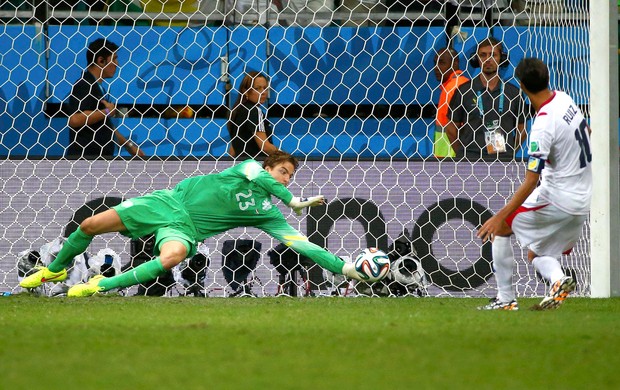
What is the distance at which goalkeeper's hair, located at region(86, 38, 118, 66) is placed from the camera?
8430 mm

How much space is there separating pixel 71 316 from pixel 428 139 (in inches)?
167

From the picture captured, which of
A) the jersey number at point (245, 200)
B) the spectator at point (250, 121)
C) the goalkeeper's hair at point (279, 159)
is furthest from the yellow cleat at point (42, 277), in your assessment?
the spectator at point (250, 121)

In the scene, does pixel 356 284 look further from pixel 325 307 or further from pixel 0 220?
pixel 0 220

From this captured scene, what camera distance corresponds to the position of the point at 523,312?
5758 mm

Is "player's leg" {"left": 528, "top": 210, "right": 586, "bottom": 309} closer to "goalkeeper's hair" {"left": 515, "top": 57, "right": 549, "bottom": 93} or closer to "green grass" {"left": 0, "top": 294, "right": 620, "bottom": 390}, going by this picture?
"green grass" {"left": 0, "top": 294, "right": 620, "bottom": 390}

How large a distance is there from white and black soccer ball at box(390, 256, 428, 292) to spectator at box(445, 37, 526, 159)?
0.95 metres

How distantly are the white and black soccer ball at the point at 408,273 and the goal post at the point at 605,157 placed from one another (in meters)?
1.26

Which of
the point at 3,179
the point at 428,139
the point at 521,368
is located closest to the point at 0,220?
the point at 3,179

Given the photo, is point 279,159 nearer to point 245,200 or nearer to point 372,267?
point 245,200

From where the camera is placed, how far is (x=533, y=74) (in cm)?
565

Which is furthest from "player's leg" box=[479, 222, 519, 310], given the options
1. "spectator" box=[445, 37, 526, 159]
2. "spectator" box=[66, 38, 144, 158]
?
"spectator" box=[66, 38, 144, 158]

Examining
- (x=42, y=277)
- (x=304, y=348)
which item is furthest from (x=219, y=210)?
(x=304, y=348)

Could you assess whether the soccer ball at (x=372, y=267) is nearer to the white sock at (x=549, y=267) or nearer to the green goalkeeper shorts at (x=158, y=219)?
the green goalkeeper shorts at (x=158, y=219)

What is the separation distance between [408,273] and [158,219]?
199 centimetres
